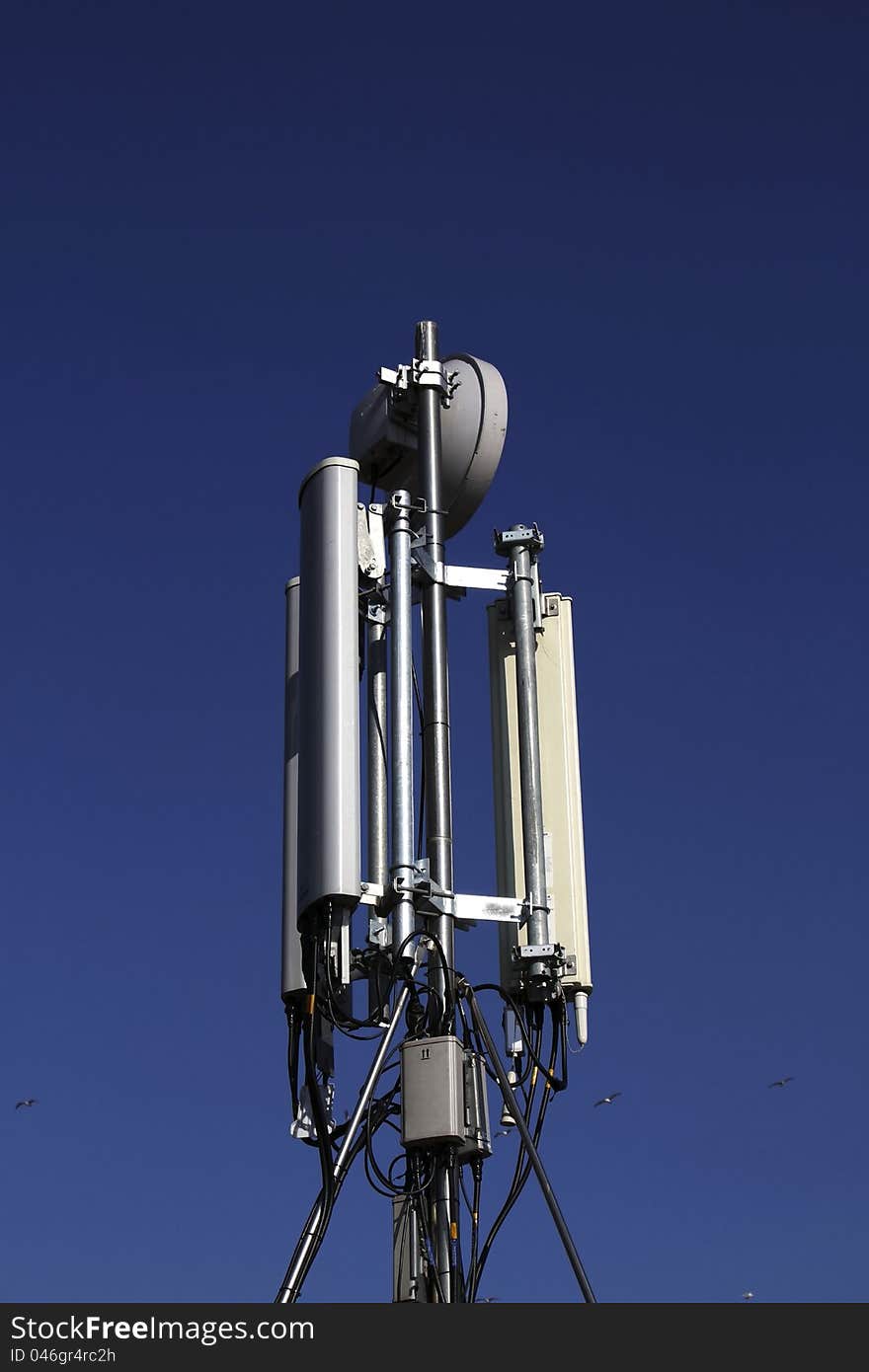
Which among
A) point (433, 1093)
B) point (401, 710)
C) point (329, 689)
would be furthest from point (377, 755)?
point (433, 1093)

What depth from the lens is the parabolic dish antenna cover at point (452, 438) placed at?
488 inches

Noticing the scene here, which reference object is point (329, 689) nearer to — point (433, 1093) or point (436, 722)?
point (436, 722)

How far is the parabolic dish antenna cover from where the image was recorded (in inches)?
488

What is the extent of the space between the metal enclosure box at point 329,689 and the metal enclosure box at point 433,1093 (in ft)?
3.15

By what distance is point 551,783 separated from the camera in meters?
11.7

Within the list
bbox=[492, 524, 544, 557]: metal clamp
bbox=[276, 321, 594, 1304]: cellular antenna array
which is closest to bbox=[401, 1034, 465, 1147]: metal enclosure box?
bbox=[276, 321, 594, 1304]: cellular antenna array

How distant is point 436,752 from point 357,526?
1.56m

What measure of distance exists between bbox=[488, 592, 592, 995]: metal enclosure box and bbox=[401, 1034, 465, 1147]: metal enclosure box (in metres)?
1.06

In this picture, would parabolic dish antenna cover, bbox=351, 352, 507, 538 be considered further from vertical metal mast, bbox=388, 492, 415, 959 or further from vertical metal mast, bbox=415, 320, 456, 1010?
vertical metal mast, bbox=388, 492, 415, 959

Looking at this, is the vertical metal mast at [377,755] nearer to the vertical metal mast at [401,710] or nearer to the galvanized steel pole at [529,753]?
the vertical metal mast at [401,710]

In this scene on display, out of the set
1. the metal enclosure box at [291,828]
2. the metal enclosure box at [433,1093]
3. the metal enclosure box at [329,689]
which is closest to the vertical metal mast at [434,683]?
the metal enclosure box at [433,1093]

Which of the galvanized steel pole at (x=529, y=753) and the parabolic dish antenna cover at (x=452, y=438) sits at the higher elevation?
the parabolic dish antenna cover at (x=452, y=438)

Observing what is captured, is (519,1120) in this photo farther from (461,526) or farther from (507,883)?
(461,526)
